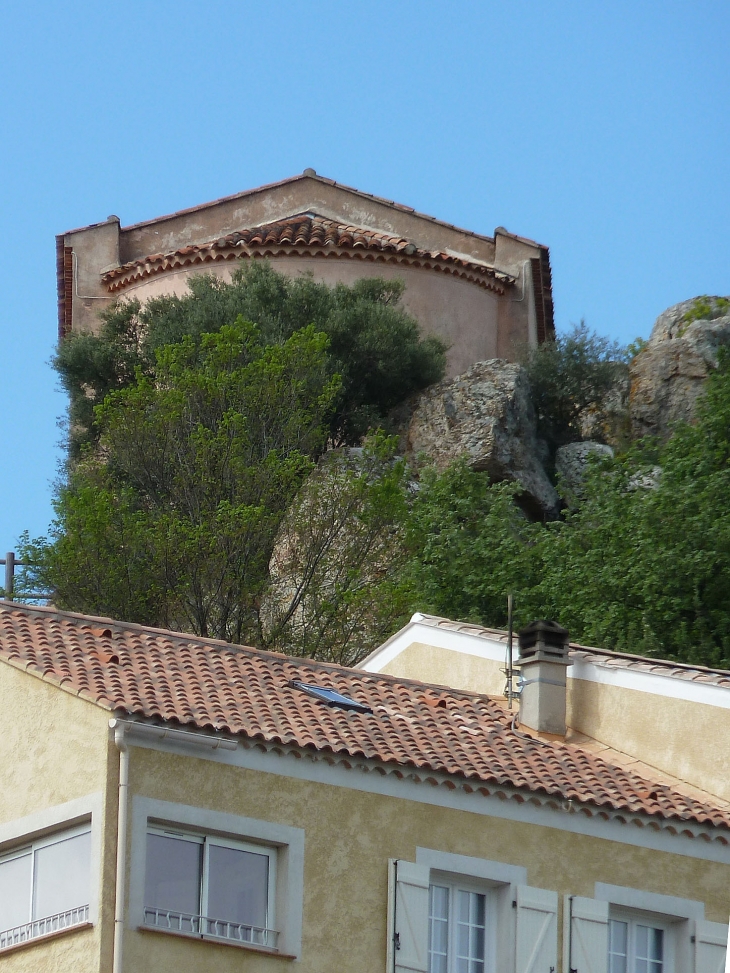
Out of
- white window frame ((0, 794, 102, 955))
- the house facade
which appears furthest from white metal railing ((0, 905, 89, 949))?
the house facade

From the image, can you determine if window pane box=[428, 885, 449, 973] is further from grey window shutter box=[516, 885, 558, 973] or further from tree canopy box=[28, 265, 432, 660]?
tree canopy box=[28, 265, 432, 660]

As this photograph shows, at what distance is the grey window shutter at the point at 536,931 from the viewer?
51.8ft

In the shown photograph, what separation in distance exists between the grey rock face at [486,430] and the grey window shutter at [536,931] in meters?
21.7

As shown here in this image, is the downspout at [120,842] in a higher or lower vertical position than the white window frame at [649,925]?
higher

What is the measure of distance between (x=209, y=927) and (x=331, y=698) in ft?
10.3

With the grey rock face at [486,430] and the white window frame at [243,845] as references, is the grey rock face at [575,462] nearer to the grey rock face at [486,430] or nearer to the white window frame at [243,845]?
the grey rock face at [486,430]

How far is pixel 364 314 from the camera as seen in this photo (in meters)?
39.0

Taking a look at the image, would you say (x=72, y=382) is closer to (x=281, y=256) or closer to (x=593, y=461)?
(x=281, y=256)

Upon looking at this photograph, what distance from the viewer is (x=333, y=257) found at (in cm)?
4094

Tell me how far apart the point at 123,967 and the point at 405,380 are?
1025 inches

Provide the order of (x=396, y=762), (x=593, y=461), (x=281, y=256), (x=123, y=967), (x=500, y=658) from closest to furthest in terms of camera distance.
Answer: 1. (x=123, y=967)
2. (x=396, y=762)
3. (x=500, y=658)
4. (x=593, y=461)
5. (x=281, y=256)

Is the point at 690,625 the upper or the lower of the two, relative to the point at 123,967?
upper

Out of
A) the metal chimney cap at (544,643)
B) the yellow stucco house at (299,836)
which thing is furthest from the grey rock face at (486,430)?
the yellow stucco house at (299,836)

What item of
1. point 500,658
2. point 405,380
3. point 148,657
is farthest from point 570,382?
point 148,657
